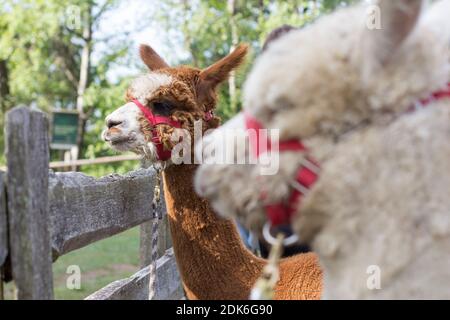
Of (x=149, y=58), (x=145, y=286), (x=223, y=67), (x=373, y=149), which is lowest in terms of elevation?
(x=145, y=286)

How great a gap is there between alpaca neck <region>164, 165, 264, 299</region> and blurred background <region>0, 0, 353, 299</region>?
4622 millimetres

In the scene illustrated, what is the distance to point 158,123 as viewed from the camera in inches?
Answer: 111

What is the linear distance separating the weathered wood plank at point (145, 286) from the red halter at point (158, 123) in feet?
2.39

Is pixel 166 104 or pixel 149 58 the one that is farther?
pixel 149 58

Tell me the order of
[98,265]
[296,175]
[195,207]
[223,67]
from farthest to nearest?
1. [98,265]
2. [223,67]
3. [195,207]
4. [296,175]

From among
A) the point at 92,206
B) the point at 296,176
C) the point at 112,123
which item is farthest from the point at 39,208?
the point at 112,123

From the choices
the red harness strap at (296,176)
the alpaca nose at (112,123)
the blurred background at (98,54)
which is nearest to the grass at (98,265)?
the blurred background at (98,54)

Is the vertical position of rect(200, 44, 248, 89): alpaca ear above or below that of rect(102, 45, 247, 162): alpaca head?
above

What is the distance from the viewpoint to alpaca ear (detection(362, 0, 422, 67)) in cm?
120

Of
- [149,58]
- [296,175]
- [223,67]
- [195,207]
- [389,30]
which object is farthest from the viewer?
[149,58]

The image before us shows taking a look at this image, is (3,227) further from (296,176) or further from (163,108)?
(163,108)

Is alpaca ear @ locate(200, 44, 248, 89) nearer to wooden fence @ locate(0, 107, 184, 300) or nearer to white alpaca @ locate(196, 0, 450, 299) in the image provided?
wooden fence @ locate(0, 107, 184, 300)

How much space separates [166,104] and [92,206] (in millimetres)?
809

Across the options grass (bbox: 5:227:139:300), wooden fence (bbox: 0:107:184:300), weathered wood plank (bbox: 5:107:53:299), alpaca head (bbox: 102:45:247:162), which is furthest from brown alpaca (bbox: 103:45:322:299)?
grass (bbox: 5:227:139:300)
